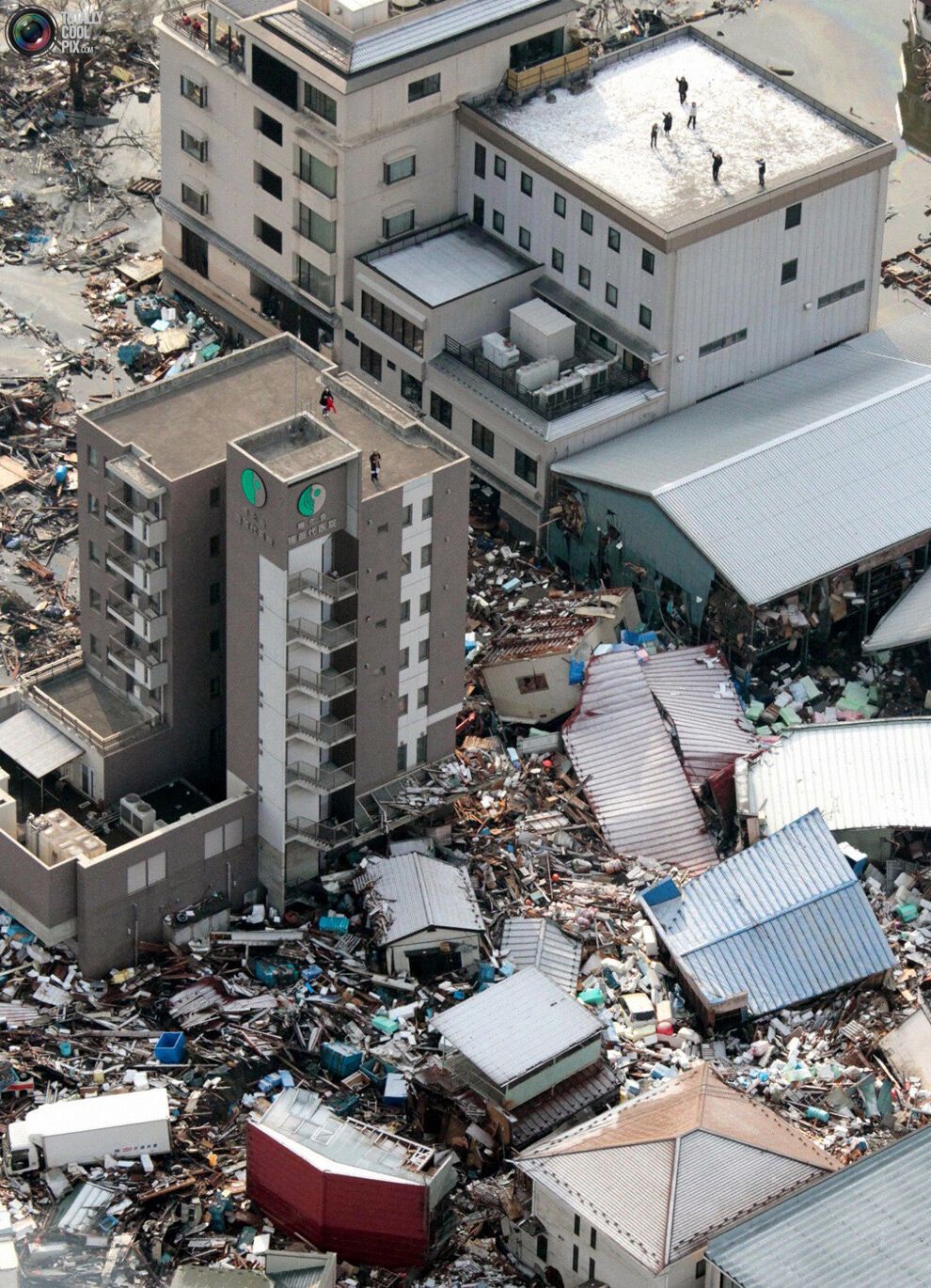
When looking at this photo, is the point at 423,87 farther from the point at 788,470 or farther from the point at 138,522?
the point at 138,522

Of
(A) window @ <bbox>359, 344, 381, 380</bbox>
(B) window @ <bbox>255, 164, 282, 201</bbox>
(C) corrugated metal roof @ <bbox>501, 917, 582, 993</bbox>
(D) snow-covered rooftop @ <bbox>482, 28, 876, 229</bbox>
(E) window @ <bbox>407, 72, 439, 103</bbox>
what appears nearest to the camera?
(C) corrugated metal roof @ <bbox>501, 917, 582, 993</bbox>

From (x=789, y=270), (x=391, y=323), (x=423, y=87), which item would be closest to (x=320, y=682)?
(x=391, y=323)

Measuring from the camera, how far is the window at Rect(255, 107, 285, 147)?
13700 centimetres

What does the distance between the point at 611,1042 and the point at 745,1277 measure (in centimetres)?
1518

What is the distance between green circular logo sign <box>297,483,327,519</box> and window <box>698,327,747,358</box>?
29.6 metres

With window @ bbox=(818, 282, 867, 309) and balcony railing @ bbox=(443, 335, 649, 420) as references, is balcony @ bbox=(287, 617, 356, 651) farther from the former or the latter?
window @ bbox=(818, 282, 867, 309)

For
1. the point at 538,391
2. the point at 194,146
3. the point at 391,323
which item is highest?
the point at 194,146

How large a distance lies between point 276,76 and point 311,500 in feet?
110

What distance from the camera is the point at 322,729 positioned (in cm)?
11406

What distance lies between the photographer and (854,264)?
451ft

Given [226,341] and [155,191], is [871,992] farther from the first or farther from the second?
[155,191]

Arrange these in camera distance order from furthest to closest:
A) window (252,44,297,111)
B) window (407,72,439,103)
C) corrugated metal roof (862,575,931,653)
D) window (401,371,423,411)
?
window (401,371,423,411), window (252,44,297,111), window (407,72,439,103), corrugated metal roof (862,575,931,653)

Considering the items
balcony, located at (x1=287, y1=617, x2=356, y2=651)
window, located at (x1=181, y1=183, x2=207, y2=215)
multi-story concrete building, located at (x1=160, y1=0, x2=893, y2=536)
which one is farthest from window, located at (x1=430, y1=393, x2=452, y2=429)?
balcony, located at (x1=287, y1=617, x2=356, y2=651)

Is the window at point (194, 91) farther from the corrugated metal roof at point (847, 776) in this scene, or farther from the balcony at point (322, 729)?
the corrugated metal roof at point (847, 776)
